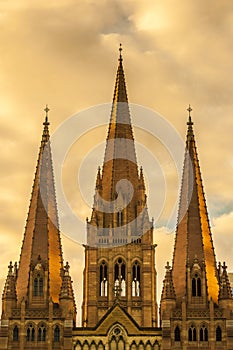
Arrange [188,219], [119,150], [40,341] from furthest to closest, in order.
Result: [119,150]
[188,219]
[40,341]

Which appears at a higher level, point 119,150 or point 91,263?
point 119,150

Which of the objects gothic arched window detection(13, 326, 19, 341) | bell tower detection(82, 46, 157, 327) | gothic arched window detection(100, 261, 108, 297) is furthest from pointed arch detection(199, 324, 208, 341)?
gothic arched window detection(13, 326, 19, 341)

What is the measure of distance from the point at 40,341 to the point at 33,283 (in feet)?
14.7

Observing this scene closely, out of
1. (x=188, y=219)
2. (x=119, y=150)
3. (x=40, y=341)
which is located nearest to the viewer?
(x=40, y=341)

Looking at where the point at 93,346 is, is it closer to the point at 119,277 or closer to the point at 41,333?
the point at 41,333

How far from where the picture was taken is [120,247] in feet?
241

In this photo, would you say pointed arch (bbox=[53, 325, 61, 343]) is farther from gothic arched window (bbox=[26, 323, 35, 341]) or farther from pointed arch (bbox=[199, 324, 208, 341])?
pointed arch (bbox=[199, 324, 208, 341])

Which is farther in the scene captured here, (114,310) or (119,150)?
(119,150)

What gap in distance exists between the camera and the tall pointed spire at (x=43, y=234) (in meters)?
69.2

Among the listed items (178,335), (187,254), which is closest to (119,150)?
(187,254)

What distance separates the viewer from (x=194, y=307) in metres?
67.7

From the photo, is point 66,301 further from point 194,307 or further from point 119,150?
point 119,150

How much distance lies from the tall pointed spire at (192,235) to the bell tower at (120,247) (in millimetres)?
3335

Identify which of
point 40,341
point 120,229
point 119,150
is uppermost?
point 119,150
